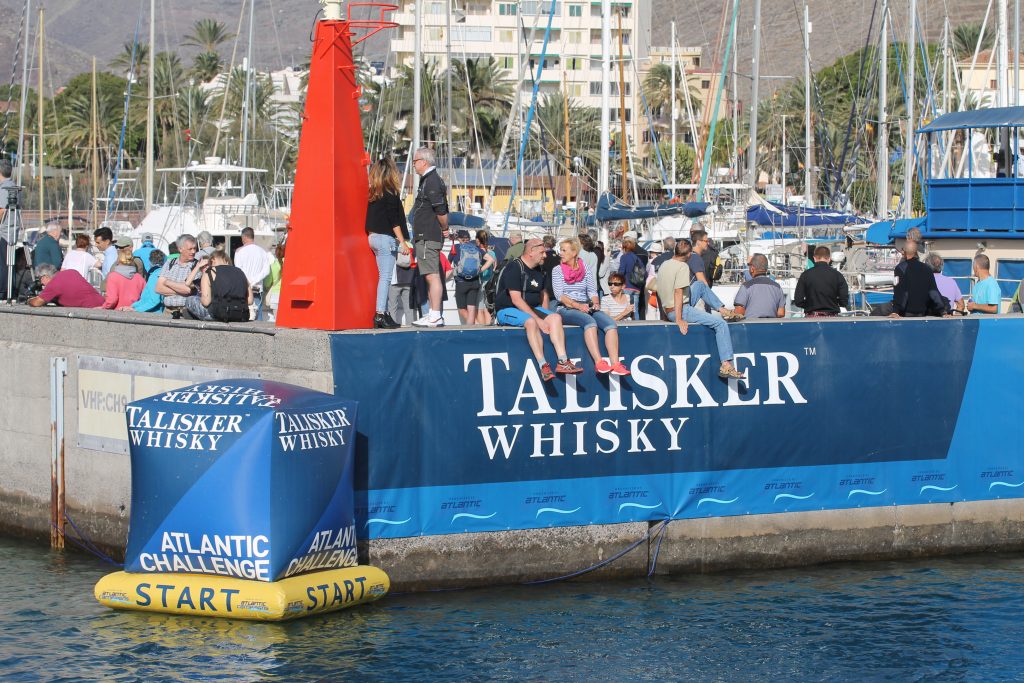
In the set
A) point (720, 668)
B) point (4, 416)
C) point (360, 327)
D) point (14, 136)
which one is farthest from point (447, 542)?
point (14, 136)

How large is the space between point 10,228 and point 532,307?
23.6 feet

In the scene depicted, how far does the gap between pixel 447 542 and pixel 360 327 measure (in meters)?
2.16

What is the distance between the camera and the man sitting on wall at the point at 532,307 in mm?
13070

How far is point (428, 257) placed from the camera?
14.0 metres

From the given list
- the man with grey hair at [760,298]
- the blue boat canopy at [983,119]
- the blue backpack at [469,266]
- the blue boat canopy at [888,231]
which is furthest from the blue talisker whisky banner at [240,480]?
the blue boat canopy at [888,231]

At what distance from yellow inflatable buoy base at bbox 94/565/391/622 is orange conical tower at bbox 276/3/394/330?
7.87ft

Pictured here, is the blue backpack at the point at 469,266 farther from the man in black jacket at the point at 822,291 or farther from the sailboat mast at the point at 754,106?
the sailboat mast at the point at 754,106

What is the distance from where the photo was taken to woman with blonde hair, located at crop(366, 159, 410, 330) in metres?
13.5

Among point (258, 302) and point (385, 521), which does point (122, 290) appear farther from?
point (385, 521)

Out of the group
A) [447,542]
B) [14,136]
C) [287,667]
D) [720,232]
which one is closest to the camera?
[287,667]

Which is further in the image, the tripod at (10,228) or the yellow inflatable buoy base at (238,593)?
the tripod at (10,228)

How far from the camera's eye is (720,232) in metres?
35.4

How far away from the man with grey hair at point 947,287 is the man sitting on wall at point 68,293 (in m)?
9.59

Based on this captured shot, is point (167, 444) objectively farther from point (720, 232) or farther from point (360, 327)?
point (720, 232)
